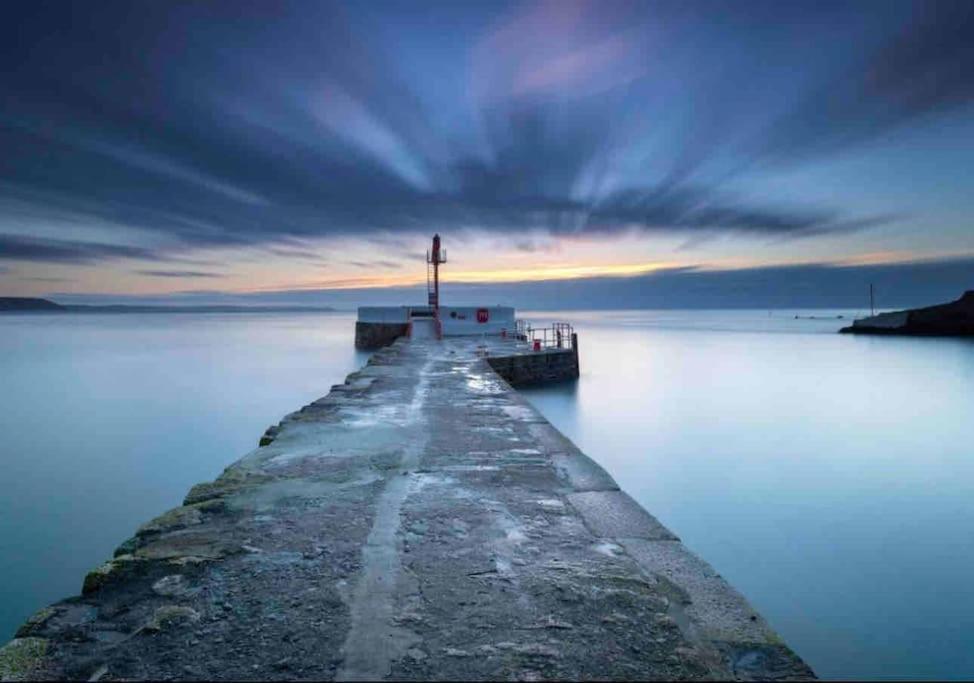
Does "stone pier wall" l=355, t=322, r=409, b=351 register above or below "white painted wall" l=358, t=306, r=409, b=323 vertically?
below

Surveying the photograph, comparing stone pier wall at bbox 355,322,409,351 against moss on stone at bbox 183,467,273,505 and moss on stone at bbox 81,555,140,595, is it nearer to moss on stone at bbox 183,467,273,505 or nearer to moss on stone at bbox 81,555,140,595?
moss on stone at bbox 183,467,273,505

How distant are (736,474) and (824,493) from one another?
1473 millimetres

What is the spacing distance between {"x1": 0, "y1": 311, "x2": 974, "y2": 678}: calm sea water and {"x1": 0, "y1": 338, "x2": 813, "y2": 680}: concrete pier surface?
272 cm

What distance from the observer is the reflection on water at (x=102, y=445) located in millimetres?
6555

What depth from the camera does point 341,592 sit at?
2574 mm

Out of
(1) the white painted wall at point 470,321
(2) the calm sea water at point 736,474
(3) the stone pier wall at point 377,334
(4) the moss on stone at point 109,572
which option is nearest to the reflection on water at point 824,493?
(2) the calm sea water at point 736,474

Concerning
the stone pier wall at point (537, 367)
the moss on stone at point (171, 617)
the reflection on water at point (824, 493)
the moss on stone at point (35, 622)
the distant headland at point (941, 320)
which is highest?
the distant headland at point (941, 320)

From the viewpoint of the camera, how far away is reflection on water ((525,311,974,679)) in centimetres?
489

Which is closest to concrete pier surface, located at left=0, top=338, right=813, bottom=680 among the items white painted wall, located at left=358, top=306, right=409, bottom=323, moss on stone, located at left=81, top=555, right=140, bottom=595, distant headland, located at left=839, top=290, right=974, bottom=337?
moss on stone, located at left=81, top=555, right=140, bottom=595

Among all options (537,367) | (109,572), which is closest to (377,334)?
(537,367)

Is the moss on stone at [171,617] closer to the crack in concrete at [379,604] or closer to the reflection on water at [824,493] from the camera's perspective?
the crack in concrete at [379,604]

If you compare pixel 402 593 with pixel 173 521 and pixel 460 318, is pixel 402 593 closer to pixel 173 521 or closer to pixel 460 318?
pixel 173 521

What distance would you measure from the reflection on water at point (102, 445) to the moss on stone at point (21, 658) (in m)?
3.68

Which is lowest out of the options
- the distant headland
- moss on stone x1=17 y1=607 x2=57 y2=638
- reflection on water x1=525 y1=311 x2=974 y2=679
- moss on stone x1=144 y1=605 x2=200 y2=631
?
reflection on water x1=525 y1=311 x2=974 y2=679
